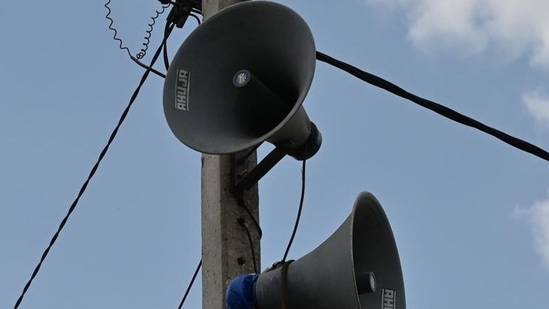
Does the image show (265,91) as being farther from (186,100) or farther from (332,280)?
(332,280)

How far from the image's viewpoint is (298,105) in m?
3.78

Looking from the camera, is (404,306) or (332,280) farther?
(404,306)

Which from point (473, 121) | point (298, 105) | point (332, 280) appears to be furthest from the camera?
point (473, 121)

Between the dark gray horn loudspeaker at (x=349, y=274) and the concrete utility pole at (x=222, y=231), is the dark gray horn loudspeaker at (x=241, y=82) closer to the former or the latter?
the concrete utility pole at (x=222, y=231)

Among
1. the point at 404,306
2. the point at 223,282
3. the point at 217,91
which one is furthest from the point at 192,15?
the point at 404,306

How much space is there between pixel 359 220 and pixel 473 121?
2.98 ft

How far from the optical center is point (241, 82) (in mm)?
4129

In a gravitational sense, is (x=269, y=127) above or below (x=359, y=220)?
above

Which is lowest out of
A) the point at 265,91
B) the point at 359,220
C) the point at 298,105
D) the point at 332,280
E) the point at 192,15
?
the point at 332,280

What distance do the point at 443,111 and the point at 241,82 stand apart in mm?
853

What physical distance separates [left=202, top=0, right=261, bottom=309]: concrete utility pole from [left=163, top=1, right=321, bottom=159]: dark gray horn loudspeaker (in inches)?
10.6

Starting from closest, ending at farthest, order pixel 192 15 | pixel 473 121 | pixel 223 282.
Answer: pixel 223 282 < pixel 473 121 < pixel 192 15

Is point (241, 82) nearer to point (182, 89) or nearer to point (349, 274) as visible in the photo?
point (182, 89)

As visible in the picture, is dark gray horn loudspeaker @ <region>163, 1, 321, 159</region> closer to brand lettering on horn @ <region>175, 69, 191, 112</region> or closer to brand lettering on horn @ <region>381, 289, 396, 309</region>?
brand lettering on horn @ <region>175, 69, 191, 112</region>
